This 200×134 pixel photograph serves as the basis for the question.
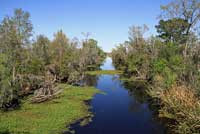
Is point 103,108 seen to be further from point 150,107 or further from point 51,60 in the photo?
point 51,60

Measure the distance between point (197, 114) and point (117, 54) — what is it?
72.0 m

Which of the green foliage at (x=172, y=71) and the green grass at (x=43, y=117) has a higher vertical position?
the green foliage at (x=172, y=71)

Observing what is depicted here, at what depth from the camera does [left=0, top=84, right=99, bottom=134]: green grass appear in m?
17.8

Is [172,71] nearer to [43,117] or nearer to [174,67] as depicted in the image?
[174,67]

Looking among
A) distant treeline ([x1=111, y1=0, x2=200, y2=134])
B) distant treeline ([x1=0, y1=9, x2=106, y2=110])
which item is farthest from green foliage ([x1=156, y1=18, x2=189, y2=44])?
distant treeline ([x1=0, y1=9, x2=106, y2=110])

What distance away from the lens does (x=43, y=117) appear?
824 inches

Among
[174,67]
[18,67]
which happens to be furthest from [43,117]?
[174,67]

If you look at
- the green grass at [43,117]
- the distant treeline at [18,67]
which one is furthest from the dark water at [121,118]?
the distant treeline at [18,67]

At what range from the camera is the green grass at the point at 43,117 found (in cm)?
1783

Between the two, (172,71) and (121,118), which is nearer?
(121,118)

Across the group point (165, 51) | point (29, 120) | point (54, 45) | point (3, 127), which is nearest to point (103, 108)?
point (29, 120)

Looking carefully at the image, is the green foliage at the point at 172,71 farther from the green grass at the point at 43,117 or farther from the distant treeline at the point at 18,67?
the distant treeline at the point at 18,67

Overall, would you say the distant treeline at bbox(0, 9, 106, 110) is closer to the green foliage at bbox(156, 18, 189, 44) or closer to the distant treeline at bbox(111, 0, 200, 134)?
the distant treeline at bbox(111, 0, 200, 134)

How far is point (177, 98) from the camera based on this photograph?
19.9 m
